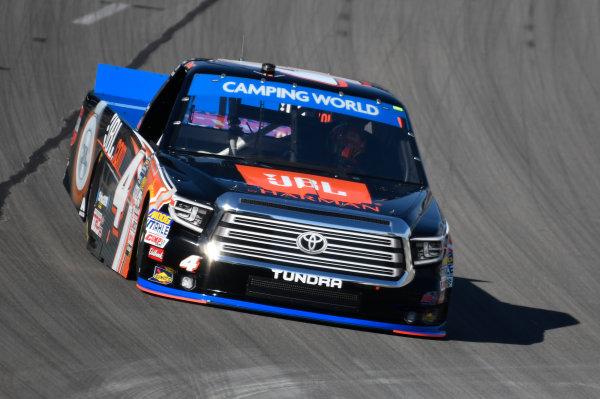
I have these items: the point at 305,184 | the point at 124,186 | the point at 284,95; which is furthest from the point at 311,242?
the point at 124,186

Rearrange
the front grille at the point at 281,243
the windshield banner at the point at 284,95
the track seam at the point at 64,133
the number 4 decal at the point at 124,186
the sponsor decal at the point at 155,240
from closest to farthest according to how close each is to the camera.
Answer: the front grille at the point at 281,243
the sponsor decal at the point at 155,240
the number 4 decal at the point at 124,186
the windshield banner at the point at 284,95
the track seam at the point at 64,133

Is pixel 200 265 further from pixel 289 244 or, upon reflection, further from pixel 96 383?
pixel 96 383

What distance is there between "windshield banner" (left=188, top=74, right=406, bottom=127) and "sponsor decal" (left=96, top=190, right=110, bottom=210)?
3.20 feet

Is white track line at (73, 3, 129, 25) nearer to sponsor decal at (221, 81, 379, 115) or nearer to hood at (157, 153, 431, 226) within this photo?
sponsor decal at (221, 81, 379, 115)

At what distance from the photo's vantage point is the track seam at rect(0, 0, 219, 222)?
978cm

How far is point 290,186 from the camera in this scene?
6.76 m

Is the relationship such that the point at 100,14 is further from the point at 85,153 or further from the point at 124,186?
the point at 124,186

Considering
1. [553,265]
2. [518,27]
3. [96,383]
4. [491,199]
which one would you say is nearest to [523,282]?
[553,265]

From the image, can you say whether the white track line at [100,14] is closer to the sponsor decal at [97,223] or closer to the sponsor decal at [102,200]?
the sponsor decal at [102,200]

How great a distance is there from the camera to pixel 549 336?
790 centimetres

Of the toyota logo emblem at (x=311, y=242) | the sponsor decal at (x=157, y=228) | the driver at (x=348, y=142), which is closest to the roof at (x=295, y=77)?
the driver at (x=348, y=142)

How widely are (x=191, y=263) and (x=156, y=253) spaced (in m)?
0.24

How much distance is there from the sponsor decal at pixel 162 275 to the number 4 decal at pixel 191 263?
3.5 inches

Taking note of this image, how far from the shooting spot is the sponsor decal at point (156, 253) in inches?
257
